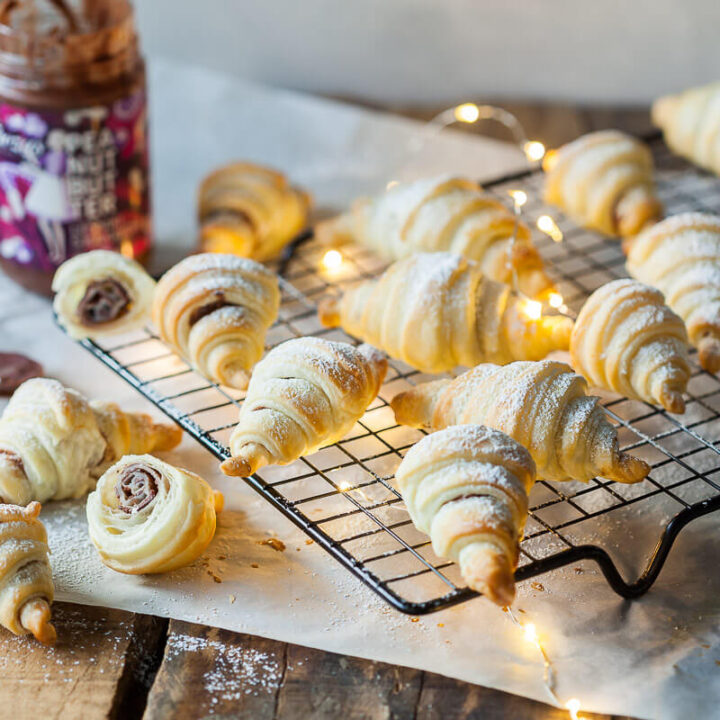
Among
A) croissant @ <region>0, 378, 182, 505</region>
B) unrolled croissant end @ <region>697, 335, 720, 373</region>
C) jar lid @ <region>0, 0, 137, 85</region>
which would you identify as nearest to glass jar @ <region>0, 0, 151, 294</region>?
jar lid @ <region>0, 0, 137, 85</region>

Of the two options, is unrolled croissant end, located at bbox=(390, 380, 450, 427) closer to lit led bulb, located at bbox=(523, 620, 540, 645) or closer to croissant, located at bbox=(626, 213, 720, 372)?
lit led bulb, located at bbox=(523, 620, 540, 645)

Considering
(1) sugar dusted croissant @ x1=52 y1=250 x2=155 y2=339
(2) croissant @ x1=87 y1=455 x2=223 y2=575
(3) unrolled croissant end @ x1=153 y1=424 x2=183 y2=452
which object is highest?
(1) sugar dusted croissant @ x1=52 y1=250 x2=155 y2=339

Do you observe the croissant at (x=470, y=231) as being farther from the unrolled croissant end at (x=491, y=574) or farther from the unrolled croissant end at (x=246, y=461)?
the unrolled croissant end at (x=491, y=574)

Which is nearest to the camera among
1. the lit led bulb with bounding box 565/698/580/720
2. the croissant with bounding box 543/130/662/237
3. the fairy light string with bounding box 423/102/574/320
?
the lit led bulb with bounding box 565/698/580/720

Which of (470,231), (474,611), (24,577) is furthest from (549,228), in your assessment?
(24,577)

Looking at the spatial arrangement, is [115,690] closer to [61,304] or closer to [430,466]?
[430,466]

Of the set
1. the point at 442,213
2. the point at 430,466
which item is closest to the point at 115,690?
the point at 430,466
